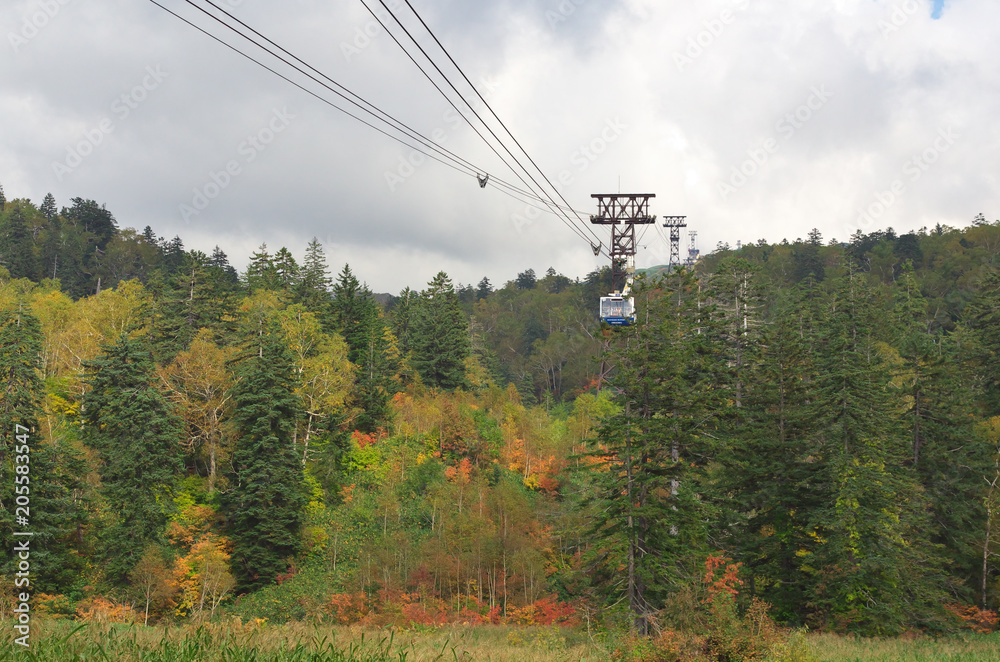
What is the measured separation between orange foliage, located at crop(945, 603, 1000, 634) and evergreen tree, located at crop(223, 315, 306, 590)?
36068 mm

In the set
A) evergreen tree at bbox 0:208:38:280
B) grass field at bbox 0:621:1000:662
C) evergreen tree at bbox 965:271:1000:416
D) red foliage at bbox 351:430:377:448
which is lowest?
red foliage at bbox 351:430:377:448

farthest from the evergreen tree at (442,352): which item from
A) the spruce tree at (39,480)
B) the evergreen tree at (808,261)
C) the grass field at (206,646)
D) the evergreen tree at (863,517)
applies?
the evergreen tree at (808,261)

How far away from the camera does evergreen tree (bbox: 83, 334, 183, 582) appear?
29438 mm

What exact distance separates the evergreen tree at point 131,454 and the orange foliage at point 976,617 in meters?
41.3

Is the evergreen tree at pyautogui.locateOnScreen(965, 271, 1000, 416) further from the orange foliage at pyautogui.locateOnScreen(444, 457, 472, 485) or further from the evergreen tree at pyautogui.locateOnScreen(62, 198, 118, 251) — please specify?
the evergreen tree at pyautogui.locateOnScreen(62, 198, 118, 251)

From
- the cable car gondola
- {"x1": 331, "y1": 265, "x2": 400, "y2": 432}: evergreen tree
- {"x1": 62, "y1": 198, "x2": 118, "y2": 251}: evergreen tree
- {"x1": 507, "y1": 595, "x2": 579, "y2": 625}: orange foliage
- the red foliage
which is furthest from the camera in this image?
{"x1": 62, "y1": 198, "x2": 118, "y2": 251}: evergreen tree

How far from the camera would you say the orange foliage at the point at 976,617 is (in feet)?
98.2

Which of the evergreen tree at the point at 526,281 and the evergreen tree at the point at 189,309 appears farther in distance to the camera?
the evergreen tree at the point at 526,281

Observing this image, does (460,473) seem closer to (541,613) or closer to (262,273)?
(541,613)

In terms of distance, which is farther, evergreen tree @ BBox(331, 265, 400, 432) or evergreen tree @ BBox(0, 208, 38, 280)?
evergreen tree @ BBox(0, 208, 38, 280)

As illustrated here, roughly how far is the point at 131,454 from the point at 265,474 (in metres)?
6.97

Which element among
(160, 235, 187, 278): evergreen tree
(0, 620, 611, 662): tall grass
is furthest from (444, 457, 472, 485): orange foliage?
(160, 235, 187, 278): evergreen tree

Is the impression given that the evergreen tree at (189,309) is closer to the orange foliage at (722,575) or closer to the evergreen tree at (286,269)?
the evergreen tree at (286,269)

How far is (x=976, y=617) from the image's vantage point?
31.1m
